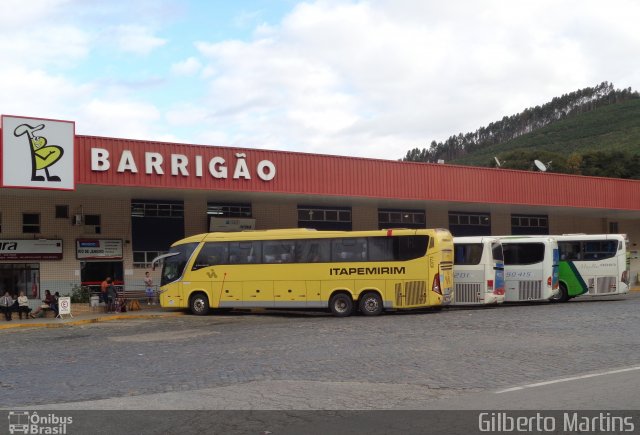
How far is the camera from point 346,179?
32.5 m

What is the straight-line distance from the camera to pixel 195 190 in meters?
29.4

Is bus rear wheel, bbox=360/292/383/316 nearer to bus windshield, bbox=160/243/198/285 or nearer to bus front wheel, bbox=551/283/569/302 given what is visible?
bus windshield, bbox=160/243/198/285

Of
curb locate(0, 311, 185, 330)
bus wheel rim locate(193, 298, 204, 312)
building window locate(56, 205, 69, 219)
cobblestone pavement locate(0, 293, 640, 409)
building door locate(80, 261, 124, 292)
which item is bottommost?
curb locate(0, 311, 185, 330)

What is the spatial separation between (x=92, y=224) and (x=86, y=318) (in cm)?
635

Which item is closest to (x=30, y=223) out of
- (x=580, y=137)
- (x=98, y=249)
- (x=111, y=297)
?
(x=98, y=249)

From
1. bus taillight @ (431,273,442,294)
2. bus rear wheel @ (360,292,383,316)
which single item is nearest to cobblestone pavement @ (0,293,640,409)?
bus taillight @ (431,273,442,294)

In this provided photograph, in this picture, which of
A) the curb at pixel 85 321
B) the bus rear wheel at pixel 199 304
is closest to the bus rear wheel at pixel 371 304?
the bus rear wheel at pixel 199 304

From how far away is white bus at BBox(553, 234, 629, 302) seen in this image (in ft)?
99.9

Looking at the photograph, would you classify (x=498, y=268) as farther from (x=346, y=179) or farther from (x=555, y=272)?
(x=346, y=179)

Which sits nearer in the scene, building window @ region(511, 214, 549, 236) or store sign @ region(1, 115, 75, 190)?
store sign @ region(1, 115, 75, 190)

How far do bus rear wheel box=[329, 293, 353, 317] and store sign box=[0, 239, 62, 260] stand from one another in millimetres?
12251

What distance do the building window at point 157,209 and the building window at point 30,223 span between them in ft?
13.3

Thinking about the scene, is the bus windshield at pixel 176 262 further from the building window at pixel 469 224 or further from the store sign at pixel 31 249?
the building window at pixel 469 224
